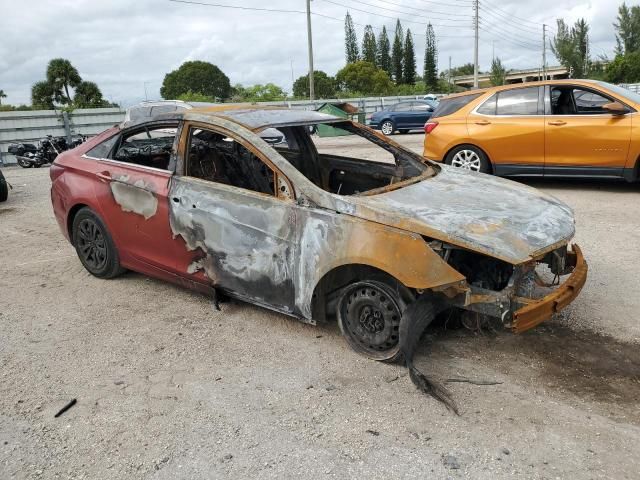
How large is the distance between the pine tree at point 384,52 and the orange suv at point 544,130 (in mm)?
83814

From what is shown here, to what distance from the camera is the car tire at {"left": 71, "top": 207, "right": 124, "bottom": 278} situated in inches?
200

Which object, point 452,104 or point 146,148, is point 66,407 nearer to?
point 146,148

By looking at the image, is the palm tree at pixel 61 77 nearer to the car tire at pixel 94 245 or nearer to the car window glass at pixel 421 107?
the car window glass at pixel 421 107

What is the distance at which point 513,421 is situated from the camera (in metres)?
2.98

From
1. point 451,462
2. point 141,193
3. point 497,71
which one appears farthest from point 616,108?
point 497,71

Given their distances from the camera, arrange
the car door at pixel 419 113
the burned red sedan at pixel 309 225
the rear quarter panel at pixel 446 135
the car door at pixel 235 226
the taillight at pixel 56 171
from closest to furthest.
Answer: the burned red sedan at pixel 309 225
the car door at pixel 235 226
the taillight at pixel 56 171
the rear quarter panel at pixel 446 135
the car door at pixel 419 113

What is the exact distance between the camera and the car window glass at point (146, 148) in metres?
4.96

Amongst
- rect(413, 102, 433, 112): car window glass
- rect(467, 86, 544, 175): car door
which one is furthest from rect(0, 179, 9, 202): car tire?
rect(413, 102, 433, 112): car window glass

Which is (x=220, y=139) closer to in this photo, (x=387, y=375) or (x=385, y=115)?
(x=387, y=375)

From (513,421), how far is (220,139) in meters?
3.16

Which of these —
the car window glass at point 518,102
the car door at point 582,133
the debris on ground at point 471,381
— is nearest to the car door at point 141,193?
the debris on ground at point 471,381

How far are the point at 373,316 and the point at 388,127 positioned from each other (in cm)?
2071

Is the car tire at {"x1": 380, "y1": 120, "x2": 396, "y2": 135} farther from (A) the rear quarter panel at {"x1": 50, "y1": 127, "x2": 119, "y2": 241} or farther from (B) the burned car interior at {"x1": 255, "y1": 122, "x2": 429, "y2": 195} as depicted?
(A) the rear quarter panel at {"x1": 50, "y1": 127, "x2": 119, "y2": 241}

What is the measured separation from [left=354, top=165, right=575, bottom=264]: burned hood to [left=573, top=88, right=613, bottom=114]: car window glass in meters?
4.34
